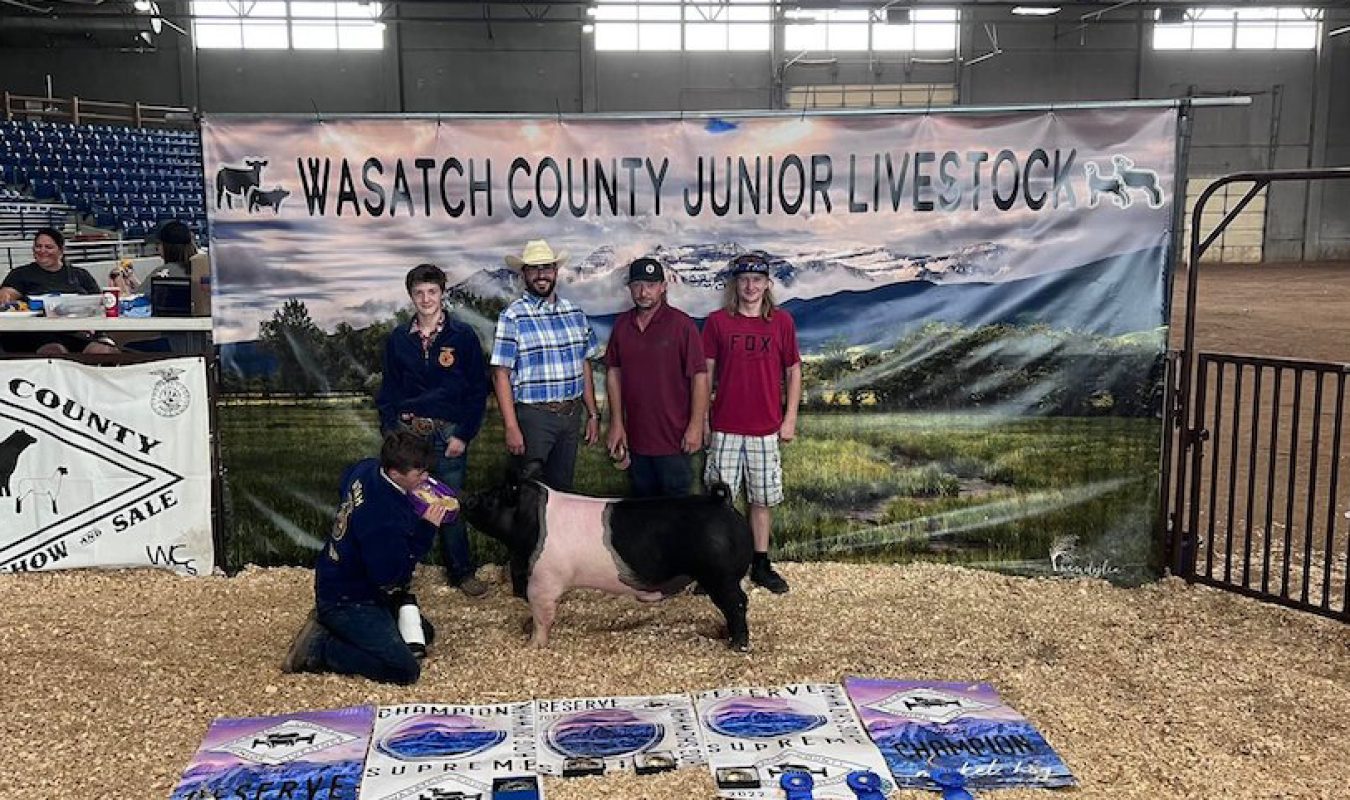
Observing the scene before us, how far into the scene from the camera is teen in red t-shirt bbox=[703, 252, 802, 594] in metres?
5.18

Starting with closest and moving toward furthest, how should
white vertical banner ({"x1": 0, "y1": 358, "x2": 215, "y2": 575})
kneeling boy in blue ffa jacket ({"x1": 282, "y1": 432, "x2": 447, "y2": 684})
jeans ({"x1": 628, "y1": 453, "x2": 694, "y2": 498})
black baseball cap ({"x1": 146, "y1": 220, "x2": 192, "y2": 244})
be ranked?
kneeling boy in blue ffa jacket ({"x1": 282, "y1": 432, "x2": 447, "y2": 684}), jeans ({"x1": 628, "y1": 453, "x2": 694, "y2": 498}), white vertical banner ({"x1": 0, "y1": 358, "x2": 215, "y2": 575}), black baseball cap ({"x1": 146, "y1": 220, "x2": 192, "y2": 244})

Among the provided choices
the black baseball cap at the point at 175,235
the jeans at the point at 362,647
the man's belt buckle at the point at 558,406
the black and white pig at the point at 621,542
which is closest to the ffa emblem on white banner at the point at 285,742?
the jeans at the point at 362,647

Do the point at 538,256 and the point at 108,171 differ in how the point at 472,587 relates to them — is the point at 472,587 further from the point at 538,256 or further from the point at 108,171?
the point at 108,171

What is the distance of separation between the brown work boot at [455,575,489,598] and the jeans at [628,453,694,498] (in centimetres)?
97

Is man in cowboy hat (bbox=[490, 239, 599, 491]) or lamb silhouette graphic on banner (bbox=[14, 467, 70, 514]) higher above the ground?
man in cowboy hat (bbox=[490, 239, 599, 491])

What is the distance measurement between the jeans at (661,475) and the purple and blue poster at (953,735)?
140 centimetres

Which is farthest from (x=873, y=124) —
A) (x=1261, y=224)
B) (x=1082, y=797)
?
(x=1261, y=224)

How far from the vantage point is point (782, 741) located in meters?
3.75

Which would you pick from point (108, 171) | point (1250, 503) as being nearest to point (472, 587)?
point (1250, 503)

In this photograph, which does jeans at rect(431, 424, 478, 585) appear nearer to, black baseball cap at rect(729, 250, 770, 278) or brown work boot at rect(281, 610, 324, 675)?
brown work boot at rect(281, 610, 324, 675)

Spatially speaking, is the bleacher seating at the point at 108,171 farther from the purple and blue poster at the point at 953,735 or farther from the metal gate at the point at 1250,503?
the purple and blue poster at the point at 953,735

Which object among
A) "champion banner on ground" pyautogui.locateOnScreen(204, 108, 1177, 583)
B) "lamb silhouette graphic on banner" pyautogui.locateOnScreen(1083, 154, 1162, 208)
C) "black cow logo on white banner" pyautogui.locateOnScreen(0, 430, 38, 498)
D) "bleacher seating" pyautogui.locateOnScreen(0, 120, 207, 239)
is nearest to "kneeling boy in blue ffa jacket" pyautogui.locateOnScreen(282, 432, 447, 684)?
"champion banner on ground" pyautogui.locateOnScreen(204, 108, 1177, 583)

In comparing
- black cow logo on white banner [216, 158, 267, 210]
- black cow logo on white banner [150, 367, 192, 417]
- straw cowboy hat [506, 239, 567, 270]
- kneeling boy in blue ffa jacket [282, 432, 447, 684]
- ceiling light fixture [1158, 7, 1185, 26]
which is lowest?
kneeling boy in blue ffa jacket [282, 432, 447, 684]

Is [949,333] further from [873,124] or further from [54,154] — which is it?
[54,154]
